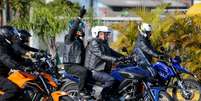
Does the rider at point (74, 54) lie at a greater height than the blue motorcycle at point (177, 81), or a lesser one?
greater

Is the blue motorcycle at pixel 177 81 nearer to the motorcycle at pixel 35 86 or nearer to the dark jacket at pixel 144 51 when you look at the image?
the dark jacket at pixel 144 51

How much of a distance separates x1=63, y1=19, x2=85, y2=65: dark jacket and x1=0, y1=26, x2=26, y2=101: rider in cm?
147

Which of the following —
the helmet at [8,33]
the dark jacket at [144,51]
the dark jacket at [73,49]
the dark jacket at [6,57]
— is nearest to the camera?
the dark jacket at [6,57]

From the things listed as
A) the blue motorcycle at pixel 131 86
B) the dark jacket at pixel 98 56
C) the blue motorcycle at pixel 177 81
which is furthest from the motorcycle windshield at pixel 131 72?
the blue motorcycle at pixel 177 81

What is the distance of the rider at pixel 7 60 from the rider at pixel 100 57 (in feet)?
5.26

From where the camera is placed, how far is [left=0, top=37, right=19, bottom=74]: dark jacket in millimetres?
9062

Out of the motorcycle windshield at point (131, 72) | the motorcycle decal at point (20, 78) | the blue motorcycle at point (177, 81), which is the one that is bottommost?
the blue motorcycle at point (177, 81)

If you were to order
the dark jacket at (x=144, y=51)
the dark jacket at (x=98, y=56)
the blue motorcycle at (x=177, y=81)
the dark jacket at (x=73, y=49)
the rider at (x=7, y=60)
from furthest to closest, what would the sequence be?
the dark jacket at (x=144, y=51)
the blue motorcycle at (x=177, y=81)
the dark jacket at (x=73, y=49)
the dark jacket at (x=98, y=56)
the rider at (x=7, y=60)

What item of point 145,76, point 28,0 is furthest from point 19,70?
point 28,0

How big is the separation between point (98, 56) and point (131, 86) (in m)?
0.95

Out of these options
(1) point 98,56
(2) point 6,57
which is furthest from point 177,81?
(2) point 6,57

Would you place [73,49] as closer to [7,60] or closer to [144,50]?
[144,50]

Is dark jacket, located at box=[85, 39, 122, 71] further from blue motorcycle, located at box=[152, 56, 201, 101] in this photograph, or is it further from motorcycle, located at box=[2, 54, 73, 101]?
motorcycle, located at box=[2, 54, 73, 101]

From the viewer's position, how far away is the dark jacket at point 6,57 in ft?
29.7
